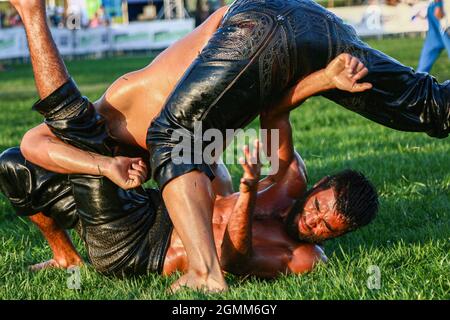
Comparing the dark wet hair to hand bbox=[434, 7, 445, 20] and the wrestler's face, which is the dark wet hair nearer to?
the wrestler's face

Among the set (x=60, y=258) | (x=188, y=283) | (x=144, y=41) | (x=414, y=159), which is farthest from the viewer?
(x=144, y=41)

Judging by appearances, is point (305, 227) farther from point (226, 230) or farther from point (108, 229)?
point (108, 229)

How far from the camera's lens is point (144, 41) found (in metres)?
26.9

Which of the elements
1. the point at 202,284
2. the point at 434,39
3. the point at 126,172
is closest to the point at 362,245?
the point at 202,284

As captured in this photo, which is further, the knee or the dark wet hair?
the knee

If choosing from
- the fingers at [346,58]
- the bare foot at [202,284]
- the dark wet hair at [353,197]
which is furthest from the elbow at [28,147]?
the fingers at [346,58]

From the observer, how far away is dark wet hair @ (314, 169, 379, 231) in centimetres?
382

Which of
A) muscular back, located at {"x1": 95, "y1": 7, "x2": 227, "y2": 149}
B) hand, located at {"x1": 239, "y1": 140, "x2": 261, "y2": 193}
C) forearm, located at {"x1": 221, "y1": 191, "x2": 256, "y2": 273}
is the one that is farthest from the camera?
muscular back, located at {"x1": 95, "y1": 7, "x2": 227, "y2": 149}


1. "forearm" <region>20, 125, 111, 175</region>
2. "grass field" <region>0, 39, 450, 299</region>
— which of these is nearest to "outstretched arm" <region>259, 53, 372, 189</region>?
"grass field" <region>0, 39, 450, 299</region>

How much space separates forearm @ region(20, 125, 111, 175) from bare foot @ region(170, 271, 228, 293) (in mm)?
586

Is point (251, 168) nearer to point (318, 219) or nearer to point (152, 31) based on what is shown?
point (318, 219)

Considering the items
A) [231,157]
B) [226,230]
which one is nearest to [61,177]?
[226,230]
